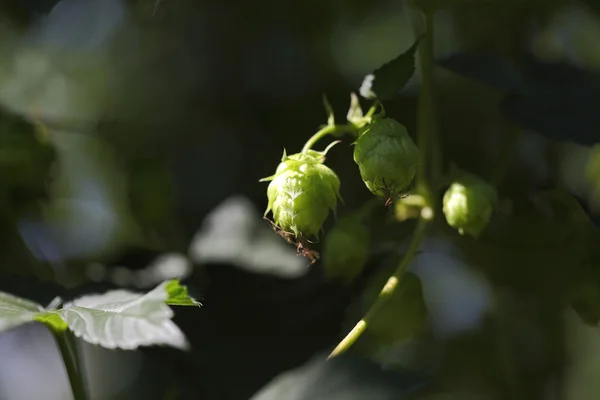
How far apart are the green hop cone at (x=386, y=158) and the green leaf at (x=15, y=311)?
350 mm

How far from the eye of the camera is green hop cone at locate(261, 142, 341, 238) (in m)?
0.82

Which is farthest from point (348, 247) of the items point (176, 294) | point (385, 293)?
point (176, 294)

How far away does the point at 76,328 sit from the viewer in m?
0.77

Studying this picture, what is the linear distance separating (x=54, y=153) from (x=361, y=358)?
2.12 ft

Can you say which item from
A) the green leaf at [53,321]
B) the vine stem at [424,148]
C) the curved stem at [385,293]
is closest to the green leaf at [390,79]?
the vine stem at [424,148]

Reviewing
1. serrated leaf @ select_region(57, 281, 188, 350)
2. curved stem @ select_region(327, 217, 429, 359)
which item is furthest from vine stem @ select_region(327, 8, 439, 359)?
serrated leaf @ select_region(57, 281, 188, 350)

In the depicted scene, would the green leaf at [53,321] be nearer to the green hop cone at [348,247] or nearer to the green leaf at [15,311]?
the green leaf at [15,311]

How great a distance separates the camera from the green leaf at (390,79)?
2.83 ft

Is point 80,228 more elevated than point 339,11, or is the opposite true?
point 339,11

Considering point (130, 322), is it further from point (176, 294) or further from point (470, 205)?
point (470, 205)

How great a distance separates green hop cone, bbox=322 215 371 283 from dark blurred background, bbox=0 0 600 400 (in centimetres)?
13

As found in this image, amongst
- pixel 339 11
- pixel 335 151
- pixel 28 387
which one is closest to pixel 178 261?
pixel 335 151

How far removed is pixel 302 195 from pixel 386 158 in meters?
0.09

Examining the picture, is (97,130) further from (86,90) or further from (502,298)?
(502,298)
